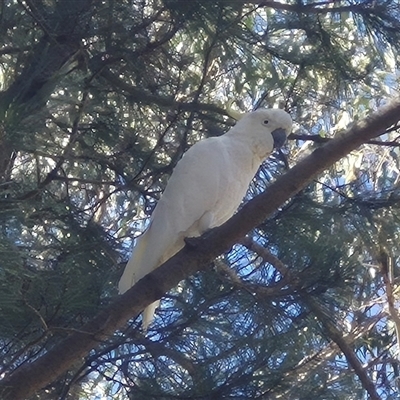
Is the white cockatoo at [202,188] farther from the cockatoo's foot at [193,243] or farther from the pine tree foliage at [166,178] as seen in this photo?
the cockatoo's foot at [193,243]

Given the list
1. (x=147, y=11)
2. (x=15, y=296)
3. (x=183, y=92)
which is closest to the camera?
(x=15, y=296)

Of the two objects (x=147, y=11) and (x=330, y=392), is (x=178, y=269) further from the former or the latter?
(x=147, y=11)

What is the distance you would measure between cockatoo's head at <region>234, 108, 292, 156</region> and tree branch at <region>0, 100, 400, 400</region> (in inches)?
16.6

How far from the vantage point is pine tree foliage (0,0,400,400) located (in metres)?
1.95

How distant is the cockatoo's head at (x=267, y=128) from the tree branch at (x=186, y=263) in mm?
422

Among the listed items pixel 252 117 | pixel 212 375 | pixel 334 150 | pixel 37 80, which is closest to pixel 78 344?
pixel 212 375

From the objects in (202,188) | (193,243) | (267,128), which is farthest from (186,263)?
(267,128)

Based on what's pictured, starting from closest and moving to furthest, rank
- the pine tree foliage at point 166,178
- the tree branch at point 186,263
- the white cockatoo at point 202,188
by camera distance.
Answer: the tree branch at point 186,263, the pine tree foliage at point 166,178, the white cockatoo at point 202,188

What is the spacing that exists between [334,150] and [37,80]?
674 millimetres

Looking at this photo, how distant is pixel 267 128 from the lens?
2268 millimetres

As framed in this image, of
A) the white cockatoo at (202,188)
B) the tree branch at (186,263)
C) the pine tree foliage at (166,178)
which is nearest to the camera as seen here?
the tree branch at (186,263)

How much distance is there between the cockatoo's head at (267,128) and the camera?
7.41 feet

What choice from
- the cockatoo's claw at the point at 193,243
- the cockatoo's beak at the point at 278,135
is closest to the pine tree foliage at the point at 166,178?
the cockatoo's beak at the point at 278,135

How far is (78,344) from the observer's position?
1749mm
